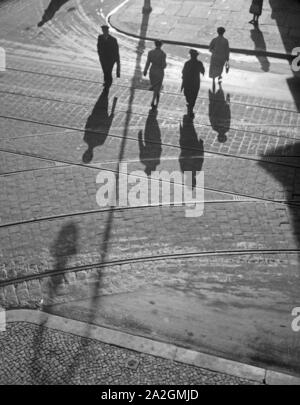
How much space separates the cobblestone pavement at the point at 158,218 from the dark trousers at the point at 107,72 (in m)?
0.34

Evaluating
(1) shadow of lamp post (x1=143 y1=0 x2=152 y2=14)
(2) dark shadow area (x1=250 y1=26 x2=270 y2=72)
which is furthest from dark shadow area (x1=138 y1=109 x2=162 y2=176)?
(1) shadow of lamp post (x1=143 y1=0 x2=152 y2=14)

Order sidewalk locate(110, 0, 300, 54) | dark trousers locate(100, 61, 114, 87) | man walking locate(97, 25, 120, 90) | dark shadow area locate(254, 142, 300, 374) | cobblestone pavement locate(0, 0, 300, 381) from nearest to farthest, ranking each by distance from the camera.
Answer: dark shadow area locate(254, 142, 300, 374), cobblestone pavement locate(0, 0, 300, 381), man walking locate(97, 25, 120, 90), dark trousers locate(100, 61, 114, 87), sidewalk locate(110, 0, 300, 54)

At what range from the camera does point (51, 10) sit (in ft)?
62.2

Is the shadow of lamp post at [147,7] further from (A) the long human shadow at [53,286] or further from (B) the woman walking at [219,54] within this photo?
(A) the long human shadow at [53,286]

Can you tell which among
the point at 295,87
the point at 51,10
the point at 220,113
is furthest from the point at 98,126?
the point at 51,10

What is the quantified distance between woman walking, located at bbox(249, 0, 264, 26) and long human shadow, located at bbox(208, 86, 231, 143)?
4525 mm

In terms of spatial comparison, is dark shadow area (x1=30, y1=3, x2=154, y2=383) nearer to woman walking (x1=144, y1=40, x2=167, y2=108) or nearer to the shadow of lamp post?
woman walking (x1=144, y1=40, x2=167, y2=108)

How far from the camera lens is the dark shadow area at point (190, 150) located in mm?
11570

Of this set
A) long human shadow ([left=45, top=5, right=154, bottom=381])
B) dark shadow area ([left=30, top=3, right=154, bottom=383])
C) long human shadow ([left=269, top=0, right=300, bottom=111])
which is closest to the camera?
dark shadow area ([left=30, top=3, right=154, bottom=383])

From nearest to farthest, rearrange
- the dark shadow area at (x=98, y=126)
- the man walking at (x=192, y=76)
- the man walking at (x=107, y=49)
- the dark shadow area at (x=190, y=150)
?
the dark shadow area at (x=190, y=150) < the dark shadow area at (x=98, y=126) < the man walking at (x=192, y=76) < the man walking at (x=107, y=49)

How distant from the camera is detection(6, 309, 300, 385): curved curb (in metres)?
7.66

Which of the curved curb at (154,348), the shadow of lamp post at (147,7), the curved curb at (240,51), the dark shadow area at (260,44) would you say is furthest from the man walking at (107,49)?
the curved curb at (154,348)

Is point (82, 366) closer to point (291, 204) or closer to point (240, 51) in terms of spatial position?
point (291, 204)

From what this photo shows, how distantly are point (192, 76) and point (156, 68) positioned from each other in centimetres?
105
